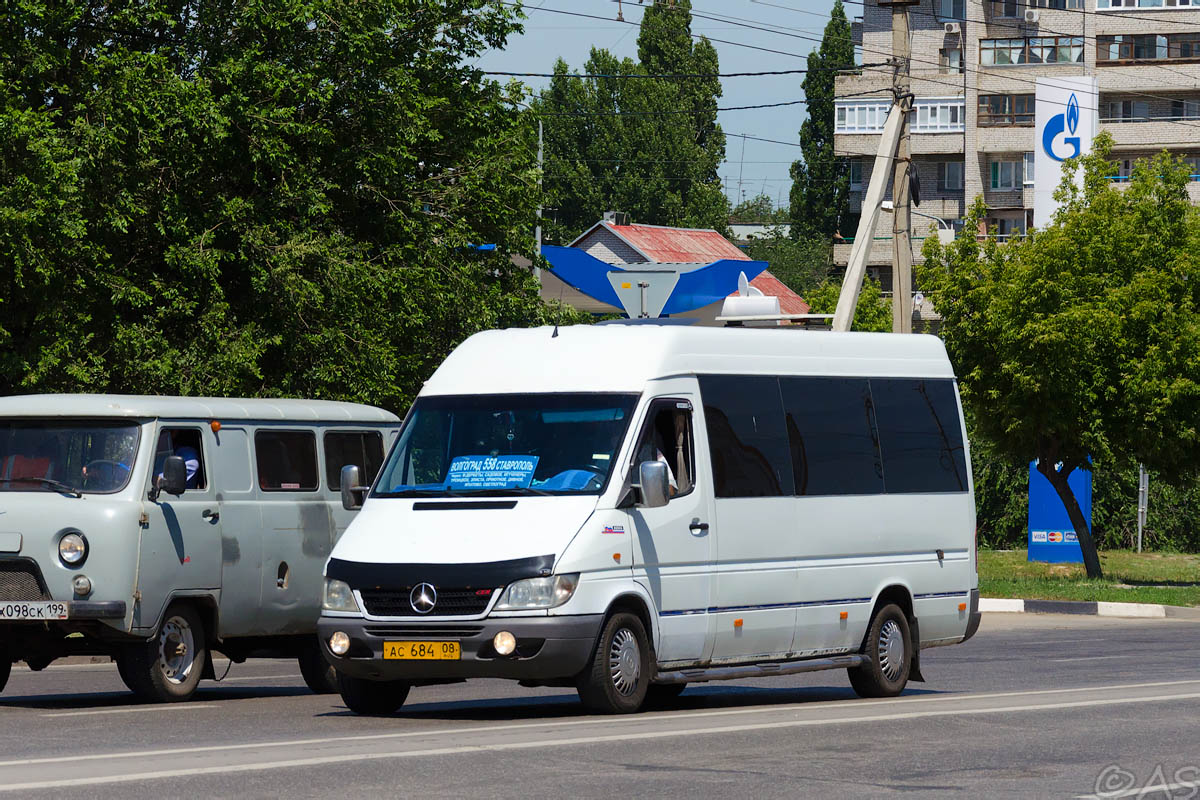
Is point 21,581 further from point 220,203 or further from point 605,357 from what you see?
point 220,203

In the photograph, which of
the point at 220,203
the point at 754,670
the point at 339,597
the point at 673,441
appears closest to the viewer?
the point at 339,597

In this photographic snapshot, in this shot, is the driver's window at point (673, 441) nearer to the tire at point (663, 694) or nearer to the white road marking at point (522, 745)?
the tire at point (663, 694)

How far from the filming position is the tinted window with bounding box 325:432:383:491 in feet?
55.3

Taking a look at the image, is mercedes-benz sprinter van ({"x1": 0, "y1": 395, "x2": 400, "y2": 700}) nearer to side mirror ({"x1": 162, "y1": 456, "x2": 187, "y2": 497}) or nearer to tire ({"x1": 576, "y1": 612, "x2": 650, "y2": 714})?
side mirror ({"x1": 162, "y1": 456, "x2": 187, "y2": 497})

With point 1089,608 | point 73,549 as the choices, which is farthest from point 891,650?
point 1089,608

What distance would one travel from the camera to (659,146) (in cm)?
10688

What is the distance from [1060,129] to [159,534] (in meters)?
60.8

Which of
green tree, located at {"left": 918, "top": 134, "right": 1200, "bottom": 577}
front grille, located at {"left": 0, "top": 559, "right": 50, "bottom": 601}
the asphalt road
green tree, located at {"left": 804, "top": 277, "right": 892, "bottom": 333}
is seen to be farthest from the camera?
green tree, located at {"left": 804, "top": 277, "right": 892, "bottom": 333}

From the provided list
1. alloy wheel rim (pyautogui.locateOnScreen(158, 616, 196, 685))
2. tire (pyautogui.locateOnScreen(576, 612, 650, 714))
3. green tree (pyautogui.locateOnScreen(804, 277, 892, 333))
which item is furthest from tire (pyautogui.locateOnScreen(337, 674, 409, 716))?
green tree (pyautogui.locateOnScreen(804, 277, 892, 333))

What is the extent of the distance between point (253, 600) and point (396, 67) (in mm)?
13988

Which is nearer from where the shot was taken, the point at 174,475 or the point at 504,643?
the point at 504,643

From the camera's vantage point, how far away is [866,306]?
265 ft

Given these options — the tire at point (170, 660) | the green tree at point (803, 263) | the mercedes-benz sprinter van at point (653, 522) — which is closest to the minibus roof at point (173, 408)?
the tire at point (170, 660)

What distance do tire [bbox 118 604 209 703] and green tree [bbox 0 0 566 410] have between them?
9.65m
